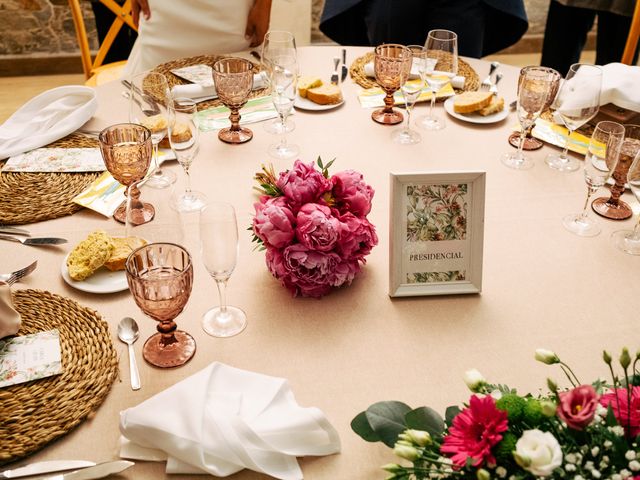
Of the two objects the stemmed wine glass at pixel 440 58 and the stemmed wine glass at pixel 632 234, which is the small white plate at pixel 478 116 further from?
the stemmed wine glass at pixel 632 234

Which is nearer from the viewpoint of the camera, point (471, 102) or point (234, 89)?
point (234, 89)

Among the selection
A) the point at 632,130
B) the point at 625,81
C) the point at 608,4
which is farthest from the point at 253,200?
the point at 608,4

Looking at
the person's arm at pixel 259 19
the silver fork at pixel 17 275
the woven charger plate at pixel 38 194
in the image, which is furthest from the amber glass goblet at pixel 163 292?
the person's arm at pixel 259 19

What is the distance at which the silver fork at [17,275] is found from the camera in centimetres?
120

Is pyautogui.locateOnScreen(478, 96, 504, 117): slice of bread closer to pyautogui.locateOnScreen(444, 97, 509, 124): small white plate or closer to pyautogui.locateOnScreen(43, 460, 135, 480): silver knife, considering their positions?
pyautogui.locateOnScreen(444, 97, 509, 124): small white plate

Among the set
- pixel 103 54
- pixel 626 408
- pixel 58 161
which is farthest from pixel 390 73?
pixel 103 54

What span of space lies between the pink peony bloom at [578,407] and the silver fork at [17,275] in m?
0.96

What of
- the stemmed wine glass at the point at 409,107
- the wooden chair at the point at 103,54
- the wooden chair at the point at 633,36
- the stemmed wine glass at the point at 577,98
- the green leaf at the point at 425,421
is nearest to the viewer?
the green leaf at the point at 425,421

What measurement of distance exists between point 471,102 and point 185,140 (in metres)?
0.81

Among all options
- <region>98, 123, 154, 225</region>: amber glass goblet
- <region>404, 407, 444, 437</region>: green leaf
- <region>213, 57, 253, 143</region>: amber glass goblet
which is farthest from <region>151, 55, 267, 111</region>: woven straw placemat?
<region>404, 407, 444, 437</region>: green leaf

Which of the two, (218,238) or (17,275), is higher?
(218,238)

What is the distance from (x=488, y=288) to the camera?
123 centimetres

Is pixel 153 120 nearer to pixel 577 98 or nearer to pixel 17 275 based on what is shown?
pixel 17 275

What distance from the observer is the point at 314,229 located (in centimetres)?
112
